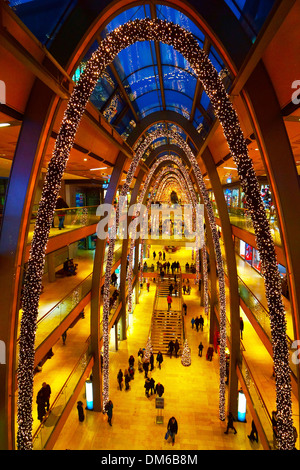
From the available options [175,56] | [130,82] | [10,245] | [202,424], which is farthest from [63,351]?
[175,56]

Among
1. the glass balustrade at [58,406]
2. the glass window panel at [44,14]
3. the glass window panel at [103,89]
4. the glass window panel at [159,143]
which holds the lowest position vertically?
the glass balustrade at [58,406]

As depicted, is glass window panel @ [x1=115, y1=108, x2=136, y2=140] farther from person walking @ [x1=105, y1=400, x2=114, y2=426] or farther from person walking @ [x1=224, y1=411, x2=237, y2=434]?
person walking @ [x1=224, y1=411, x2=237, y2=434]

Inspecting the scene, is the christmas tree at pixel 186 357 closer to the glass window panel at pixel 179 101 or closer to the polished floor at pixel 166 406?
the polished floor at pixel 166 406

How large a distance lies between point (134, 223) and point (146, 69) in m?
14.5

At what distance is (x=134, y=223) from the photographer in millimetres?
25594

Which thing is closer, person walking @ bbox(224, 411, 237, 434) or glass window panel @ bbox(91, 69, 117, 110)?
glass window panel @ bbox(91, 69, 117, 110)

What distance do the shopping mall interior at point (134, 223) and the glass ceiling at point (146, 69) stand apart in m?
0.06

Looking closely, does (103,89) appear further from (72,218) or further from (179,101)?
(179,101)

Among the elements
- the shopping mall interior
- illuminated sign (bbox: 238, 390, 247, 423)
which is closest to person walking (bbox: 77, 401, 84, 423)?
the shopping mall interior

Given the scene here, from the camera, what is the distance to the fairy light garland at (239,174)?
5.44 m

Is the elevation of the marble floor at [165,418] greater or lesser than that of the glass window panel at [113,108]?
lesser

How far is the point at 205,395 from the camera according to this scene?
16.3 metres

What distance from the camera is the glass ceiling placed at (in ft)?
20.4

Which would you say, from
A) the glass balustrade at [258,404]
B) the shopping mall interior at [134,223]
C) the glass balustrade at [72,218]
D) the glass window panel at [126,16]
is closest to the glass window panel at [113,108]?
the shopping mall interior at [134,223]
